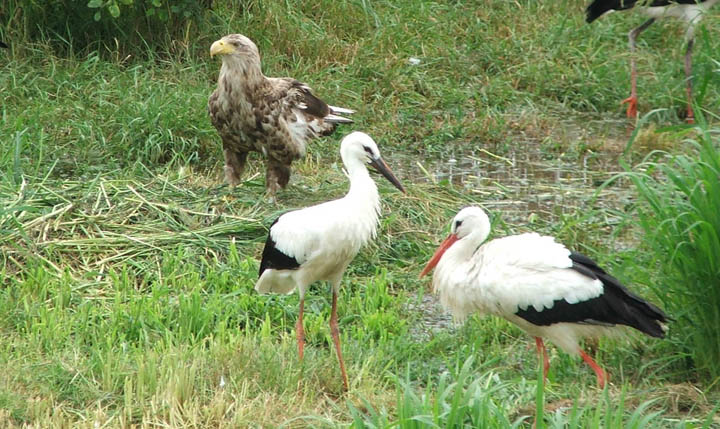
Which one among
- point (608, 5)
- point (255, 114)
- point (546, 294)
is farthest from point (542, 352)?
point (608, 5)

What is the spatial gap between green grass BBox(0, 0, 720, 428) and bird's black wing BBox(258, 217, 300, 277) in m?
0.30

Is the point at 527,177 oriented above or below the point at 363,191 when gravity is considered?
below

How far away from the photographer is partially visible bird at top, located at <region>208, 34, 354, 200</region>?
21.8ft

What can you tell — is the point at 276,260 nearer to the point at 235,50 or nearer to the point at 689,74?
the point at 235,50

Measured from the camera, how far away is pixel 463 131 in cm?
843

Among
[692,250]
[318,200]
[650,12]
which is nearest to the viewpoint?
[692,250]

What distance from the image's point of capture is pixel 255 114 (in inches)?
262

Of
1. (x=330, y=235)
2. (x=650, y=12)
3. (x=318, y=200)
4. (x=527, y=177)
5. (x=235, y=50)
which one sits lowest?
(x=527, y=177)

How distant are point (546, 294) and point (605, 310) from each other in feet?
0.83

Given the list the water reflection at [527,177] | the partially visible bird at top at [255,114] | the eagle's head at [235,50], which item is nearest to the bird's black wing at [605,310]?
the water reflection at [527,177]

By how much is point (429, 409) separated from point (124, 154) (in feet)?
13.6

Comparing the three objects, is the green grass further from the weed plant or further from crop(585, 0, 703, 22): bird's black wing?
crop(585, 0, 703, 22): bird's black wing

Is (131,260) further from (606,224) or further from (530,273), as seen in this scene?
(606,224)

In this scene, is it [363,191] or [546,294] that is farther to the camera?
[363,191]
